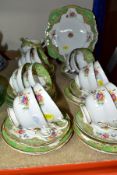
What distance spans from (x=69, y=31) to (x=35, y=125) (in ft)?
1.64

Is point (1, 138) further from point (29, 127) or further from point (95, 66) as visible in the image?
point (95, 66)

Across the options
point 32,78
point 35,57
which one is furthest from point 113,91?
point 35,57

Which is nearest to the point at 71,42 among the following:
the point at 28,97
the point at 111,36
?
the point at 111,36

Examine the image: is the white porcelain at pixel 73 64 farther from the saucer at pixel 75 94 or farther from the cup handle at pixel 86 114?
the cup handle at pixel 86 114

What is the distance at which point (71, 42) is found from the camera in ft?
3.54

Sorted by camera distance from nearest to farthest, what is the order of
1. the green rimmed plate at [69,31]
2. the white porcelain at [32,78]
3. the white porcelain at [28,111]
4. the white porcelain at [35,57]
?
1. the white porcelain at [28,111]
2. the white porcelain at [32,78]
3. the white porcelain at [35,57]
4. the green rimmed plate at [69,31]

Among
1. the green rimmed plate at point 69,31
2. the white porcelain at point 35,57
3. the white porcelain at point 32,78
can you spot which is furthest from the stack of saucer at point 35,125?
the green rimmed plate at point 69,31

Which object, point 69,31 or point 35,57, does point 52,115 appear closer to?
point 35,57

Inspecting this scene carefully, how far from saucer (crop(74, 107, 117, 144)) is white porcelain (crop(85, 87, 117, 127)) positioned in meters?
0.02

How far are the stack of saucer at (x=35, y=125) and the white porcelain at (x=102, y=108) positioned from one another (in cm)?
7

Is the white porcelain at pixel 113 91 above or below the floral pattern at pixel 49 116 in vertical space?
above

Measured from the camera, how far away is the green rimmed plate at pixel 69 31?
3.44ft

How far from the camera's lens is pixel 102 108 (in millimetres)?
674

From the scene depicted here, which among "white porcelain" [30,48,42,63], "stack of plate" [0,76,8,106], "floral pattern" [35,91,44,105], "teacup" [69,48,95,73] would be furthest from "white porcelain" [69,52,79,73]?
"floral pattern" [35,91,44,105]
